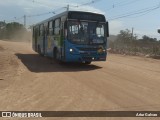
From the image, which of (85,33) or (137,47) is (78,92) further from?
(137,47)

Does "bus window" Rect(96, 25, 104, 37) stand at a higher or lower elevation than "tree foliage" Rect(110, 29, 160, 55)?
higher

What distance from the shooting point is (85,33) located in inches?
764

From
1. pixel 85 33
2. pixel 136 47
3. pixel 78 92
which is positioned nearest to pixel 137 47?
pixel 136 47

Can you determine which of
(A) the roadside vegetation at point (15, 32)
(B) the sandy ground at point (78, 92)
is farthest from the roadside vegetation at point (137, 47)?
(A) the roadside vegetation at point (15, 32)

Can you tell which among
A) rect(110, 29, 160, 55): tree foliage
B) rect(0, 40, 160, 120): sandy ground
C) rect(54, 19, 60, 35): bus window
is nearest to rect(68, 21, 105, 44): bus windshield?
rect(54, 19, 60, 35): bus window

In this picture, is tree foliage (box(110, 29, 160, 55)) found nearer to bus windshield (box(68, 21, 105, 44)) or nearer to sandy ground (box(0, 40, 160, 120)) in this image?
bus windshield (box(68, 21, 105, 44))

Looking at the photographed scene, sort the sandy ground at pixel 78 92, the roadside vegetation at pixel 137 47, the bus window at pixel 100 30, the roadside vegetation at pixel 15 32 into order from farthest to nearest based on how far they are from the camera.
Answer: the roadside vegetation at pixel 15 32
the roadside vegetation at pixel 137 47
the bus window at pixel 100 30
the sandy ground at pixel 78 92

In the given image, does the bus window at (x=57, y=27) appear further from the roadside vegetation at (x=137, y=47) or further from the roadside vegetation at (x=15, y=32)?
the roadside vegetation at (x=15, y=32)

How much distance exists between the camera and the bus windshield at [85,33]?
758 inches

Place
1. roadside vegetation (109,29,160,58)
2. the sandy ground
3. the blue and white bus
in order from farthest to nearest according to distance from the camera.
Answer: roadside vegetation (109,29,160,58), the blue and white bus, the sandy ground

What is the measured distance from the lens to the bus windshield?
19.3m

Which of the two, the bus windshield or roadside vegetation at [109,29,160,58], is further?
roadside vegetation at [109,29,160,58]

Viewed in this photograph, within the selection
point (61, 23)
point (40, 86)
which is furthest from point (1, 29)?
point (40, 86)

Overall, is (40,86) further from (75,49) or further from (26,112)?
(75,49)
